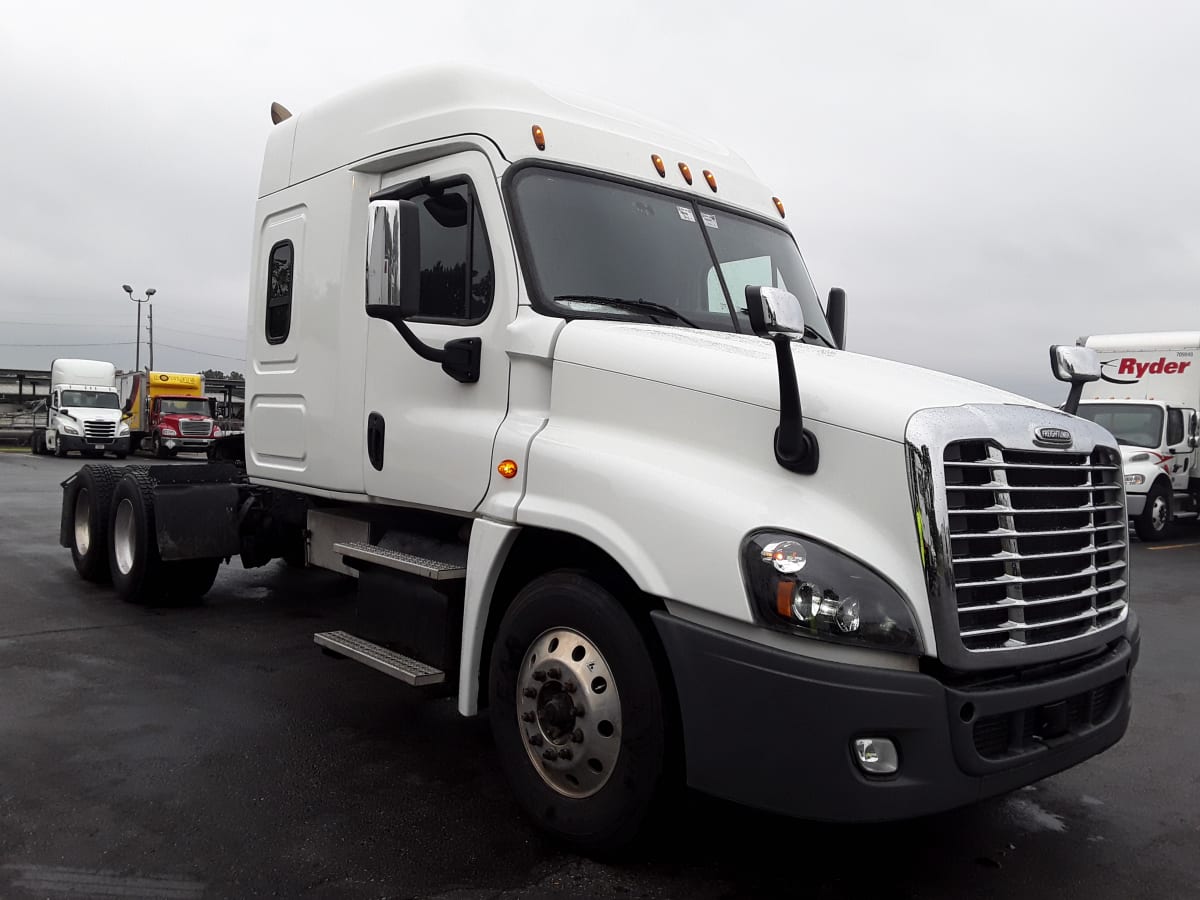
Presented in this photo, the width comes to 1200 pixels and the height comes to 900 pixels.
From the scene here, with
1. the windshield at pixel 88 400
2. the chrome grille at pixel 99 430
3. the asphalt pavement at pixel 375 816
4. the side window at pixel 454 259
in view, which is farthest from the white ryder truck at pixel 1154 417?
A: the windshield at pixel 88 400

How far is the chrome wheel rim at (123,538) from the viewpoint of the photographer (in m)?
7.57

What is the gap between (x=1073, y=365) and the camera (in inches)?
161

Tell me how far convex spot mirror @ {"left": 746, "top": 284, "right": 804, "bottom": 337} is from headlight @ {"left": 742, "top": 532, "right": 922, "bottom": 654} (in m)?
0.66

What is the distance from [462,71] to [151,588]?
16.2 feet

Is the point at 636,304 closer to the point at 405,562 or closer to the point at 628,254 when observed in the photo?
the point at 628,254

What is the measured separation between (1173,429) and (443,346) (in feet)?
50.7

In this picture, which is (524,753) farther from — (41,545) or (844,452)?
(41,545)

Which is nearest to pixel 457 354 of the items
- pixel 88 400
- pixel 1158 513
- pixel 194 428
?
pixel 1158 513

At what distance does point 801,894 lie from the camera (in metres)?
3.32

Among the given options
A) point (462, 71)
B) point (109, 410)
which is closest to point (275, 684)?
point (462, 71)

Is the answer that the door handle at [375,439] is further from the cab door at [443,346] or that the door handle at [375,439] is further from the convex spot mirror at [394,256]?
the convex spot mirror at [394,256]

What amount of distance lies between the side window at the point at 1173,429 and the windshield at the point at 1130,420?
0.47 feet

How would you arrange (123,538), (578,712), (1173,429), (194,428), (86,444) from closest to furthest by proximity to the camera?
(578,712) < (123,538) < (1173,429) < (86,444) < (194,428)

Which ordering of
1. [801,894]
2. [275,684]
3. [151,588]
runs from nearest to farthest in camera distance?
[801,894]
[275,684]
[151,588]
